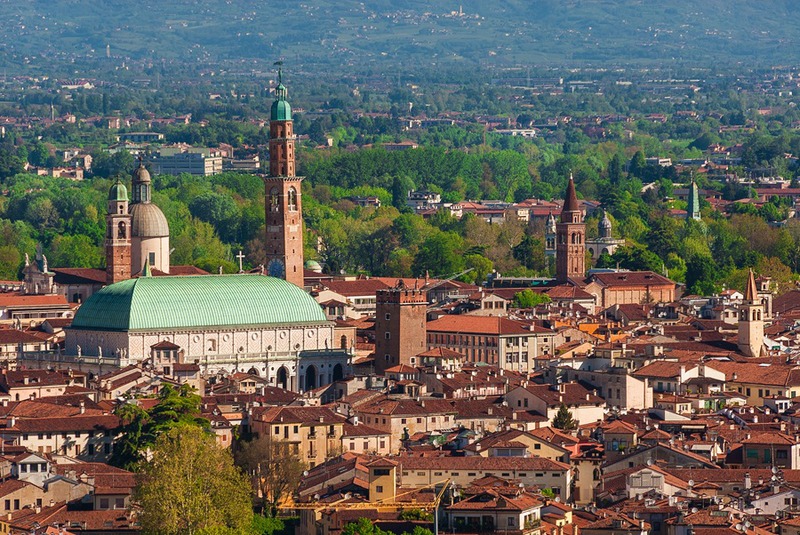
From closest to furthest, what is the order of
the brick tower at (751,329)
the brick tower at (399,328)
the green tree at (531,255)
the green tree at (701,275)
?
the brick tower at (399,328)
the brick tower at (751,329)
the green tree at (701,275)
the green tree at (531,255)

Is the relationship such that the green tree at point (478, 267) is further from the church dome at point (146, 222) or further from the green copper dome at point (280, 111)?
the church dome at point (146, 222)

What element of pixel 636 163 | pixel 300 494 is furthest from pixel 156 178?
pixel 300 494

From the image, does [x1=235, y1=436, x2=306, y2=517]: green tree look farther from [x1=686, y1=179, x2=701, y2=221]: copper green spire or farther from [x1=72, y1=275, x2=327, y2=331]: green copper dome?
[x1=686, y1=179, x2=701, y2=221]: copper green spire

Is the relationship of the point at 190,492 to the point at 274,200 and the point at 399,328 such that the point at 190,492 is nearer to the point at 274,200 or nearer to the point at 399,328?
the point at 399,328

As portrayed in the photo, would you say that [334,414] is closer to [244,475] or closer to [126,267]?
[244,475]

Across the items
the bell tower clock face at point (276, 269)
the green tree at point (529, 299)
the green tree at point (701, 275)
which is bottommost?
the green tree at point (701, 275)

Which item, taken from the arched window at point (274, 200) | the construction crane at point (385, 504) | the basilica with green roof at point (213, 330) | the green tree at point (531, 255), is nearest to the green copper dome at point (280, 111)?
the arched window at point (274, 200)
